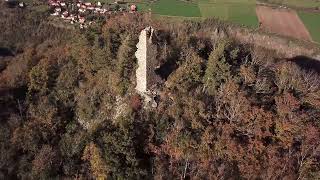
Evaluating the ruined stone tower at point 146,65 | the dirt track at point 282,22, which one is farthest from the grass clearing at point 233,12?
the ruined stone tower at point 146,65

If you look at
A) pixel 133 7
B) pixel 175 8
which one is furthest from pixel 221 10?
pixel 133 7

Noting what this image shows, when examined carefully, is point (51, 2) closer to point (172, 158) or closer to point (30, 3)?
point (30, 3)

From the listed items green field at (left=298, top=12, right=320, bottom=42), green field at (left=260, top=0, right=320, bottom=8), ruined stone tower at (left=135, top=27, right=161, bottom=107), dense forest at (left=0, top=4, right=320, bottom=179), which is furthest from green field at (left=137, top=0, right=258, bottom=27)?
ruined stone tower at (left=135, top=27, right=161, bottom=107)

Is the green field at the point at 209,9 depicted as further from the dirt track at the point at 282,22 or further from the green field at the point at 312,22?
the green field at the point at 312,22

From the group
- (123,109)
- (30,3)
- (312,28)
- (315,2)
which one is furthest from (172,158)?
(30,3)

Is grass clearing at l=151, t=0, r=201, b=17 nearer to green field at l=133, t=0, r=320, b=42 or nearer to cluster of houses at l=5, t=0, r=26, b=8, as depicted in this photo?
green field at l=133, t=0, r=320, b=42

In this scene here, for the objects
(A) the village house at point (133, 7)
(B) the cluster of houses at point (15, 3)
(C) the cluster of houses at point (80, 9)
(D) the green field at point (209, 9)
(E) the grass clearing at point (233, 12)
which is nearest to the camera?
(E) the grass clearing at point (233, 12)
